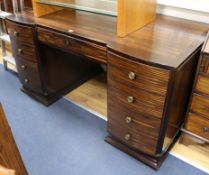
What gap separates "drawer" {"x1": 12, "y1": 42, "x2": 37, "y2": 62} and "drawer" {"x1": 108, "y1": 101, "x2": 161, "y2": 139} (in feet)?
2.31

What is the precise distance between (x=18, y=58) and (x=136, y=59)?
1.11 meters

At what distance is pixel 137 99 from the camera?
1.22 meters

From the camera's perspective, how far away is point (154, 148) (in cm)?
132

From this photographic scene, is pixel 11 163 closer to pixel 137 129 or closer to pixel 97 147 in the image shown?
pixel 137 129

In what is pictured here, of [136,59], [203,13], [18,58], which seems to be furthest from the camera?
[18,58]

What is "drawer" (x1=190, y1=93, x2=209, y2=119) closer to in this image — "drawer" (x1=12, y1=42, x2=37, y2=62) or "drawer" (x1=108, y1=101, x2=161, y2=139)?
"drawer" (x1=108, y1=101, x2=161, y2=139)

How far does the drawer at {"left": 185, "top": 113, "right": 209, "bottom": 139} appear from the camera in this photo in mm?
1318

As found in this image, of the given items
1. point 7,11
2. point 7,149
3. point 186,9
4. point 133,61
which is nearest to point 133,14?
point 133,61

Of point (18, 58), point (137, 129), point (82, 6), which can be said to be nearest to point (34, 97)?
point (18, 58)

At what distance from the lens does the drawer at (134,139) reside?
4.33 ft

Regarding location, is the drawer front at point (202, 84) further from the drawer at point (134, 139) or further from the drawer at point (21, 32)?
the drawer at point (21, 32)

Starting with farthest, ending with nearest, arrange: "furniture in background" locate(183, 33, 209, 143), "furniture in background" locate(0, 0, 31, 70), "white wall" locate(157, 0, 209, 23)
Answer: "furniture in background" locate(0, 0, 31, 70)
"white wall" locate(157, 0, 209, 23)
"furniture in background" locate(183, 33, 209, 143)

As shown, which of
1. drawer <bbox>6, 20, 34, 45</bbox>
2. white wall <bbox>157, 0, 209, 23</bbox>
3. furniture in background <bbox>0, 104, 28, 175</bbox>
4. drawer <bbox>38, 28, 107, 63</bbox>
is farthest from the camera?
drawer <bbox>6, 20, 34, 45</bbox>

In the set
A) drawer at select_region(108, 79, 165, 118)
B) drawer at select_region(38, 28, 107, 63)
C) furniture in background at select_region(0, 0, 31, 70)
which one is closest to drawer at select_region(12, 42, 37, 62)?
drawer at select_region(38, 28, 107, 63)
